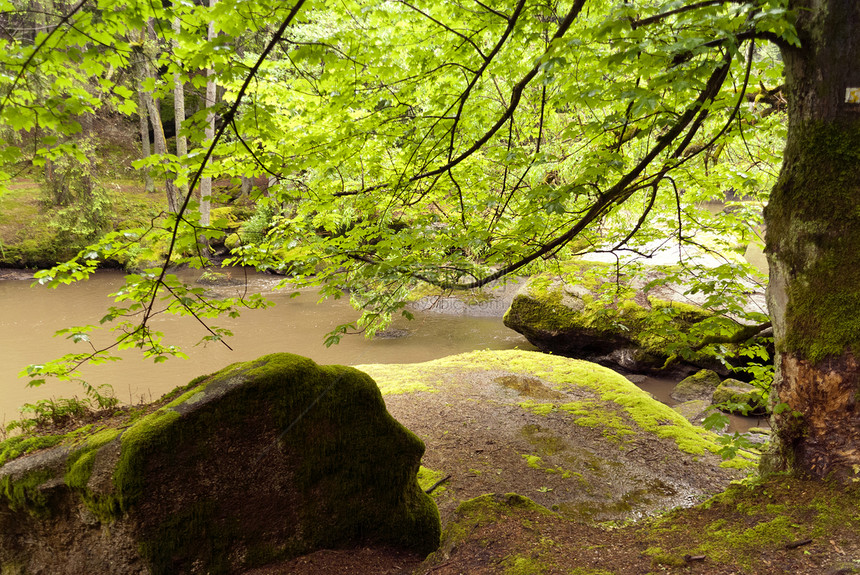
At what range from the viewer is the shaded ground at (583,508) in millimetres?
2244

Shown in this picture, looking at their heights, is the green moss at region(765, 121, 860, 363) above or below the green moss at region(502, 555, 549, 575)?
above

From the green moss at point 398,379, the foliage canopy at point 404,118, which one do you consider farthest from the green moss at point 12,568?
the green moss at point 398,379

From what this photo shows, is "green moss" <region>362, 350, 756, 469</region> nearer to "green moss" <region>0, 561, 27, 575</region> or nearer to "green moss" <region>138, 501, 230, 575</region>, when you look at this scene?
"green moss" <region>138, 501, 230, 575</region>

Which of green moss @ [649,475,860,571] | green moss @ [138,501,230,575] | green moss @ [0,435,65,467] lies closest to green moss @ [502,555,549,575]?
green moss @ [649,475,860,571]

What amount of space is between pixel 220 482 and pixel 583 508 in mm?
3450

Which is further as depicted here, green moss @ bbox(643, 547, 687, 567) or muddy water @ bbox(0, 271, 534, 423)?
muddy water @ bbox(0, 271, 534, 423)

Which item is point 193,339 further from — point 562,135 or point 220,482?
point 562,135

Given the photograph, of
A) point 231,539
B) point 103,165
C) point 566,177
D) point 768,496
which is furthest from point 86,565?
point 103,165

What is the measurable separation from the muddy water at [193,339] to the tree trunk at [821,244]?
869 cm

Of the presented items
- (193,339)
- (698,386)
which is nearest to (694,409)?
(698,386)

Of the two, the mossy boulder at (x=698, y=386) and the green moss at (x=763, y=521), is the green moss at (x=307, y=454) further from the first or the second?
the mossy boulder at (x=698, y=386)

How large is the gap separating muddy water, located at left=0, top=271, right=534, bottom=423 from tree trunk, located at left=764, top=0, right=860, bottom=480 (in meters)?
8.69

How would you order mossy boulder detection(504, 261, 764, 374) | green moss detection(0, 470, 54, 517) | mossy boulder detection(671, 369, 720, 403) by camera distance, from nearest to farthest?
1. green moss detection(0, 470, 54, 517)
2. mossy boulder detection(671, 369, 720, 403)
3. mossy boulder detection(504, 261, 764, 374)

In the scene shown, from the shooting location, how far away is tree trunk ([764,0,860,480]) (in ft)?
8.02
